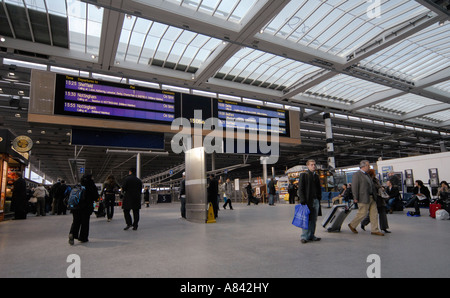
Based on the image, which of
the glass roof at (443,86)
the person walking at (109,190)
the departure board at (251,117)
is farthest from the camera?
the glass roof at (443,86)

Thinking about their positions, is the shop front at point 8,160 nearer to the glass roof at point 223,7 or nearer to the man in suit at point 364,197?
the glass roof at point 223,7

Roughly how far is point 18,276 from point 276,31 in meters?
12.2

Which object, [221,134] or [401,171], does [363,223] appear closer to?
[221,134]

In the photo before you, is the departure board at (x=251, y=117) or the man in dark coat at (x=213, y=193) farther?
the departure board at (x=251, y=117)

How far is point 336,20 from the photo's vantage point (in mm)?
11695

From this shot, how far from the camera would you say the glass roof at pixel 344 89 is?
17698 millimetres

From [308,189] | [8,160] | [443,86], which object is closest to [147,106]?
[8,160]

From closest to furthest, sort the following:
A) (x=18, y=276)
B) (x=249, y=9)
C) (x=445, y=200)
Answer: (x=18, y=276), (x=445, y=200), (x=249, y=9)

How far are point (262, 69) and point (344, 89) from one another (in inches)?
283

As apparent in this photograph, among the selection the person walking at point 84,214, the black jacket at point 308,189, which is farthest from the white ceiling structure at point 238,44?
the black jacket at point 308,189

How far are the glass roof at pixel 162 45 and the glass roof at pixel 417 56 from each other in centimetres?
915

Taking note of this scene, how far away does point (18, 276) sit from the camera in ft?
10.7
